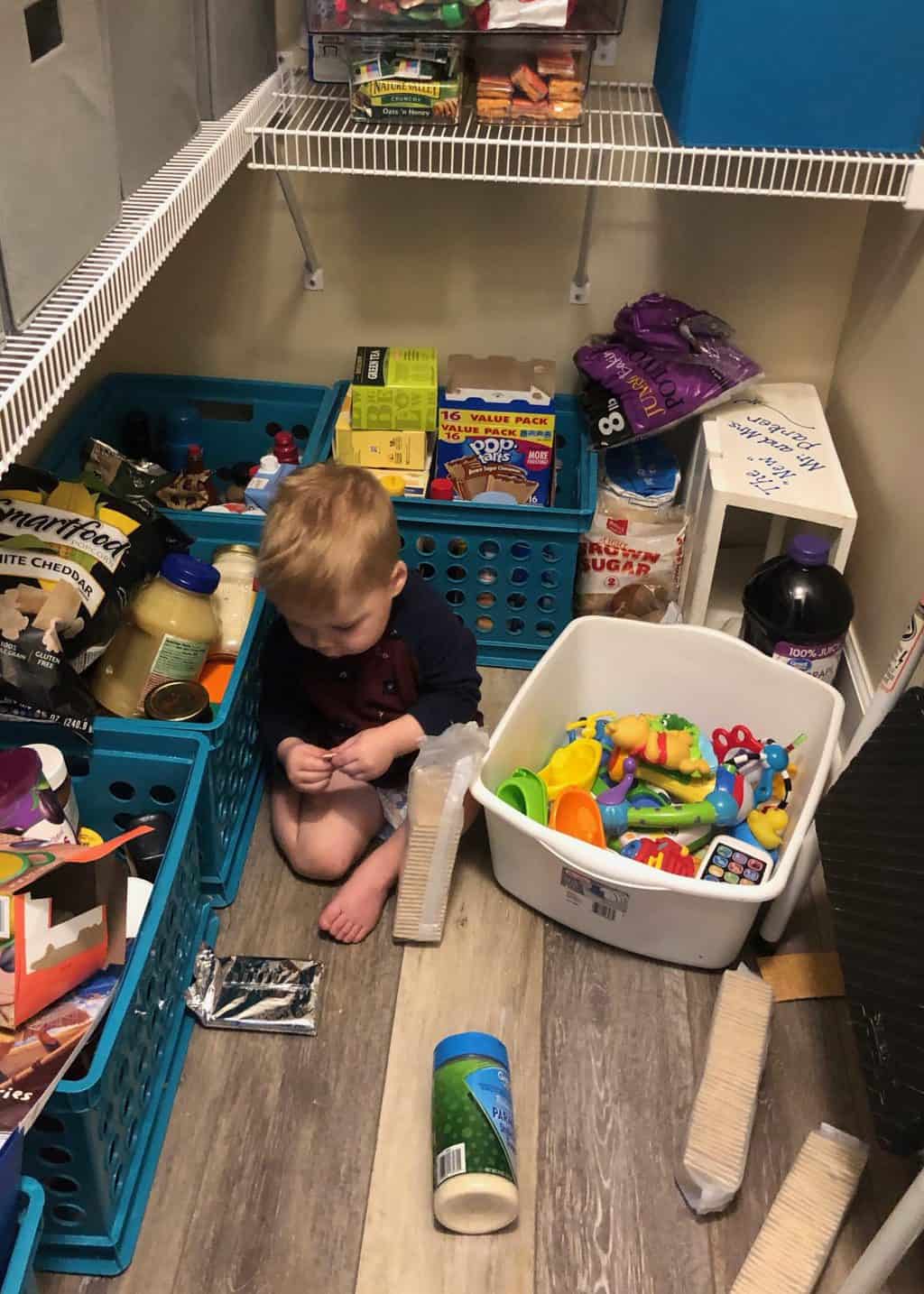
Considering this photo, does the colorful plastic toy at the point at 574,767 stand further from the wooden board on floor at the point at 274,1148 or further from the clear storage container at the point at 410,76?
the clear storage container at the point at 410,76

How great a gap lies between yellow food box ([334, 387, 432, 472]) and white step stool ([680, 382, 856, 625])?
42 centimetres

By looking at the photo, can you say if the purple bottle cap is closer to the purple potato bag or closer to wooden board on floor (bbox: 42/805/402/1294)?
the purple potato bag

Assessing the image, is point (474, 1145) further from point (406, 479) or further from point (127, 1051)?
point (406, 479)

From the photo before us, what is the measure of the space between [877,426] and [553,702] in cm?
61

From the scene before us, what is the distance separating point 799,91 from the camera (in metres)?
1.24

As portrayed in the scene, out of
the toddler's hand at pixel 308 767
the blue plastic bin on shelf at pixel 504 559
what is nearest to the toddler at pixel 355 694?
the toddler's hand at pixel 308 767

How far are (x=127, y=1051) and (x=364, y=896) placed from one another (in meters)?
0.36

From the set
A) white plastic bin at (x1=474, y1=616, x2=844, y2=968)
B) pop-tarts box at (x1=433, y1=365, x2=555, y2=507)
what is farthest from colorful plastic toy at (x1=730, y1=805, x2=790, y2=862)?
pop-tarts box at (x1=433, y1=365, x2=555, y2=507)

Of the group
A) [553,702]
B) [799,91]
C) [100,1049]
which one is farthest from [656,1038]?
[799,91]

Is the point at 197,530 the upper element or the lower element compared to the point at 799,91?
lower

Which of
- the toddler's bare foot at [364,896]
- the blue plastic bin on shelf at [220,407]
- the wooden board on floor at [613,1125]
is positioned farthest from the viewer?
the blue plastic bin on shelf at [220,407]

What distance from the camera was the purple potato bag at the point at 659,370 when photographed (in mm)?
1562

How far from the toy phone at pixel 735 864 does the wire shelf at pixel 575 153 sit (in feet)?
2.52

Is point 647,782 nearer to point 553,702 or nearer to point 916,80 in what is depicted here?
point 553,702
